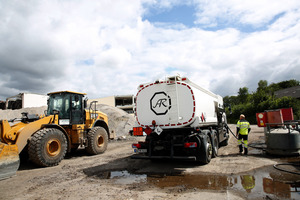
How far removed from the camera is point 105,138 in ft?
35.3

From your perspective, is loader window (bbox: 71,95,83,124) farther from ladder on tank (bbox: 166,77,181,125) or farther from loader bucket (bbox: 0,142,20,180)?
ladder on tank (bbox: 166,77,181,125)

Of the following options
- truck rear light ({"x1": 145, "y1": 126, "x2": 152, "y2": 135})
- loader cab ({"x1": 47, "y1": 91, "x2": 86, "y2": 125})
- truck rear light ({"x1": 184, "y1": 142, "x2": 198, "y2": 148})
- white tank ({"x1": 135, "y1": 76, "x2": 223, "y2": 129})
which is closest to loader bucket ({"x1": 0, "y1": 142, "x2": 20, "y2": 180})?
loader cab ({"x1": 47, "y1": 91, "x2": 86, "y2": 125})

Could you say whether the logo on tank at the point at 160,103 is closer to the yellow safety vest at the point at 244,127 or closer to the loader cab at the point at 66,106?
the yellow safety vest at the point at 244,127

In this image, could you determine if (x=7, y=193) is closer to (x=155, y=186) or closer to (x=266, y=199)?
(x=155, y=186)

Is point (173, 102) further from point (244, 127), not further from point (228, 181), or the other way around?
point (244, 127)

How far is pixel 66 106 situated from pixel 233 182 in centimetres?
768

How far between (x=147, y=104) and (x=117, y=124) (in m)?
14.2

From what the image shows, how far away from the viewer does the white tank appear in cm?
662

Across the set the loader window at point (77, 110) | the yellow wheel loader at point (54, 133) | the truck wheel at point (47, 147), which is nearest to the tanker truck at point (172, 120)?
the truck wheel at point (47, 147)

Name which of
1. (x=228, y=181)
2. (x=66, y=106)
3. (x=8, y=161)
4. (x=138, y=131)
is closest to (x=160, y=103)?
(x=138, y=131)

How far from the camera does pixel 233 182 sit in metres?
5.09

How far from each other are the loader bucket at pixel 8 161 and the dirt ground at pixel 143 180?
23 cm

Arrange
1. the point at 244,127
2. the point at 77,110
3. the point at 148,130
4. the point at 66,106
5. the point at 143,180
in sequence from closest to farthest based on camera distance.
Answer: the point at 143,180 < the point at 148,130 < the point at 244,127 < the point at 66,106 < the point at 77,110

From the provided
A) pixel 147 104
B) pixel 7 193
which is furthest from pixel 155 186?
pixel 7 193
